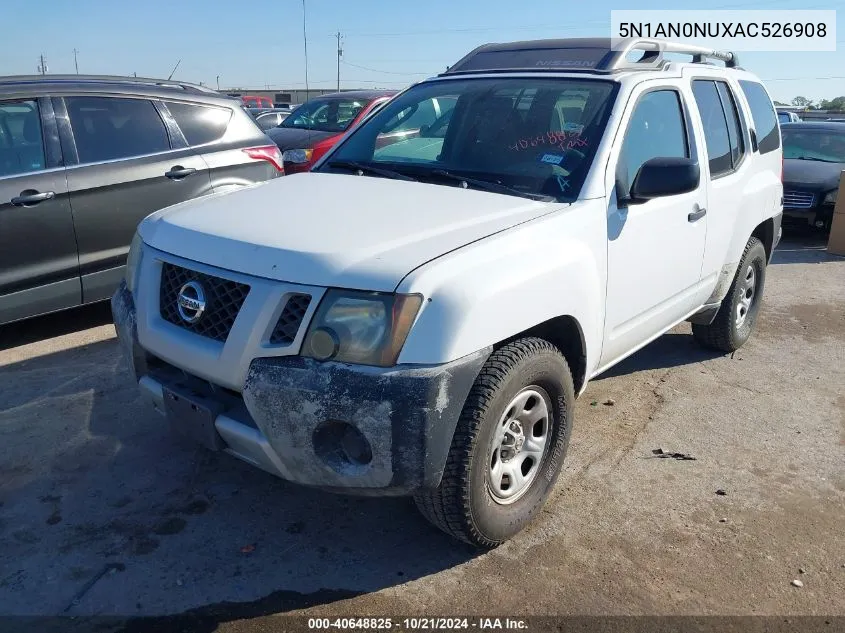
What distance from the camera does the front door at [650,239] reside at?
3.33 m

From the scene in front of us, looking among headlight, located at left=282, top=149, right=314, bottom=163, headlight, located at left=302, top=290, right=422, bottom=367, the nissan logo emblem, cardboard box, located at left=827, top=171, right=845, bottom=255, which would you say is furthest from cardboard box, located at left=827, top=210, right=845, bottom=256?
the nissan logo emblem

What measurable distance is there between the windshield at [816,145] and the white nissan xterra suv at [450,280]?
285 inches

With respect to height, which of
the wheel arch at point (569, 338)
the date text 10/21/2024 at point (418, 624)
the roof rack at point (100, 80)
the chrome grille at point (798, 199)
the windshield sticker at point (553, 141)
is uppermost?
the roof rack at point (100, 80)

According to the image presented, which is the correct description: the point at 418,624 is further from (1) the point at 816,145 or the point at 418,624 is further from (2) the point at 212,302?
(1) the point at 816,145

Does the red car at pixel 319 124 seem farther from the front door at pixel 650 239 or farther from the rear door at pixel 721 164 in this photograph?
the front door at pixel 650 239

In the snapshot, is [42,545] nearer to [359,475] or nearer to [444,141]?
[359,475]

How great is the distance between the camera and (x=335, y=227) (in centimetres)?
274

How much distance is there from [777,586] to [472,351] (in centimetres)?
151

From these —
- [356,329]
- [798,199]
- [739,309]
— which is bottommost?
[739,309]

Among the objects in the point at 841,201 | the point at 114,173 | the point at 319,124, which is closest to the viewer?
the point at 114,173

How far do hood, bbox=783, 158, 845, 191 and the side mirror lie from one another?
7.40 meters

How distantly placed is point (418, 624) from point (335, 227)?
1.43 metres

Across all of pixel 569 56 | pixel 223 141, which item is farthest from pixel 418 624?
pixel 223 141

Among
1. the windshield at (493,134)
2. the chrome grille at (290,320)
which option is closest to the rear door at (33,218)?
the windshield at (493,134)
